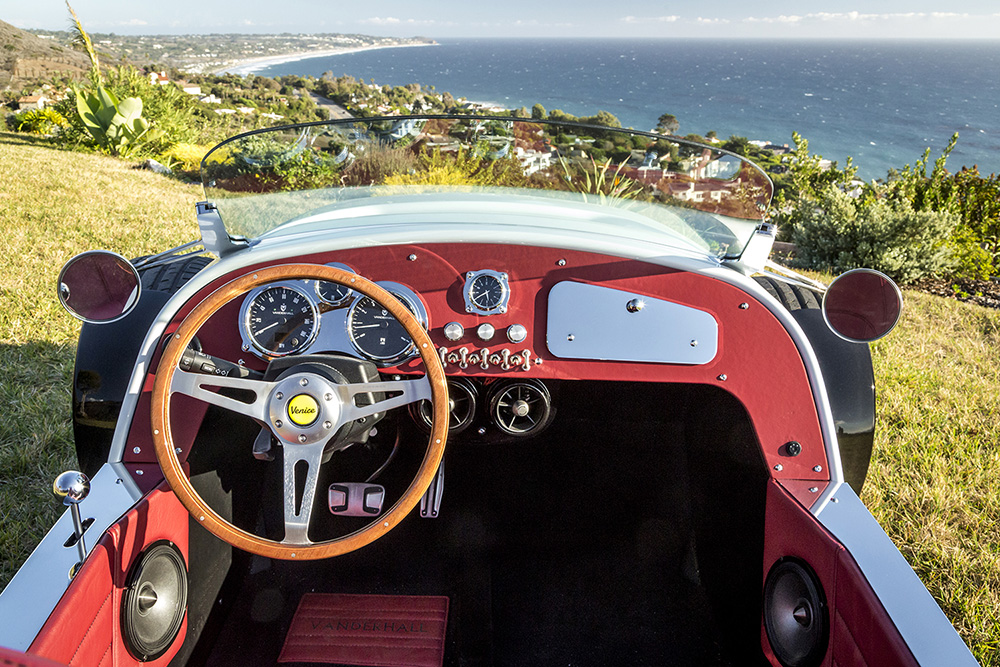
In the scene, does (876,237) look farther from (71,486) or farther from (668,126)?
(71,486)

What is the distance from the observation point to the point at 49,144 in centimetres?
1189

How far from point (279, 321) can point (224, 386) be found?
319 mm

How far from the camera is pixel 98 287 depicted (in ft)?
6.38

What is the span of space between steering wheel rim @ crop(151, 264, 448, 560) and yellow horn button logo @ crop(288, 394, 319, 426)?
296 mm

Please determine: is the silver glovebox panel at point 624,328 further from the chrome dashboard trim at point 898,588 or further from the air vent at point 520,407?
the chrome dashboard trim at point 898,588

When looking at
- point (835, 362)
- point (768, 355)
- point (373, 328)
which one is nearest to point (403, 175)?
point (373, 328)

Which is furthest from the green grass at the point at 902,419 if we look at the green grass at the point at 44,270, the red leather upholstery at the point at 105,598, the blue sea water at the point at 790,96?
the blue sea water at the point at 790,96

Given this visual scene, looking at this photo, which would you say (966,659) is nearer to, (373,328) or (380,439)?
(373,328)

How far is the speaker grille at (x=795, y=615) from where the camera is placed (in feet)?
5.38

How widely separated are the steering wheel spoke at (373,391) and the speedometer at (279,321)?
296 millimetres

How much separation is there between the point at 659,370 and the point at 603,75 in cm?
15457

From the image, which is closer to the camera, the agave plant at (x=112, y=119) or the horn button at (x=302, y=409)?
the horn button at (x=302, y=409)

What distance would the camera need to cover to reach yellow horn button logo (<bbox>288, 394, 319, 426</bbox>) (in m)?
1.65

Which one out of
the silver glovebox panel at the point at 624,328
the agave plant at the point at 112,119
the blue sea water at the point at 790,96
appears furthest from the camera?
the blue sea water at the point at 790,96
